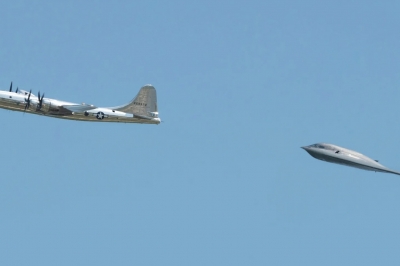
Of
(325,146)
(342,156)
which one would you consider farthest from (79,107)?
(342,156)

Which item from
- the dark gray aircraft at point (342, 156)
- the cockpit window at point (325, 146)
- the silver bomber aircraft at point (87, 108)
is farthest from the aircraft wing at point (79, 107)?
the cockpit window at point (325, 146)

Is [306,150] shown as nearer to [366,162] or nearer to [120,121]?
[366,162]

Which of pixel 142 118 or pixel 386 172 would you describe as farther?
pixel 142 118

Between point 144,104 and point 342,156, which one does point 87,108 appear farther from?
point 342,156

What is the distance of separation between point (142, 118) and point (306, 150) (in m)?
36.1

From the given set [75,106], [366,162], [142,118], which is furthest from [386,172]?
[75,106]

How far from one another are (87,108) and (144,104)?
41.8 ft

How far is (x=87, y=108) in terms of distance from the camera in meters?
186

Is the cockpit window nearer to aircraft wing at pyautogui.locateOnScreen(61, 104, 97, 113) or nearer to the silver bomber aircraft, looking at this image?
the silver bomber aircraft

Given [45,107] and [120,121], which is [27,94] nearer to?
[45,107]

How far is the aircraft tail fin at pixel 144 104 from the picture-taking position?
623 feet

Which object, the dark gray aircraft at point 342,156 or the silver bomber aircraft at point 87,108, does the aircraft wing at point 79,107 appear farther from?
the dark gray aircraft at point 342,156

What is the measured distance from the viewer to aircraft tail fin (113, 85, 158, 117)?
190 meters

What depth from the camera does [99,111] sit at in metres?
189
